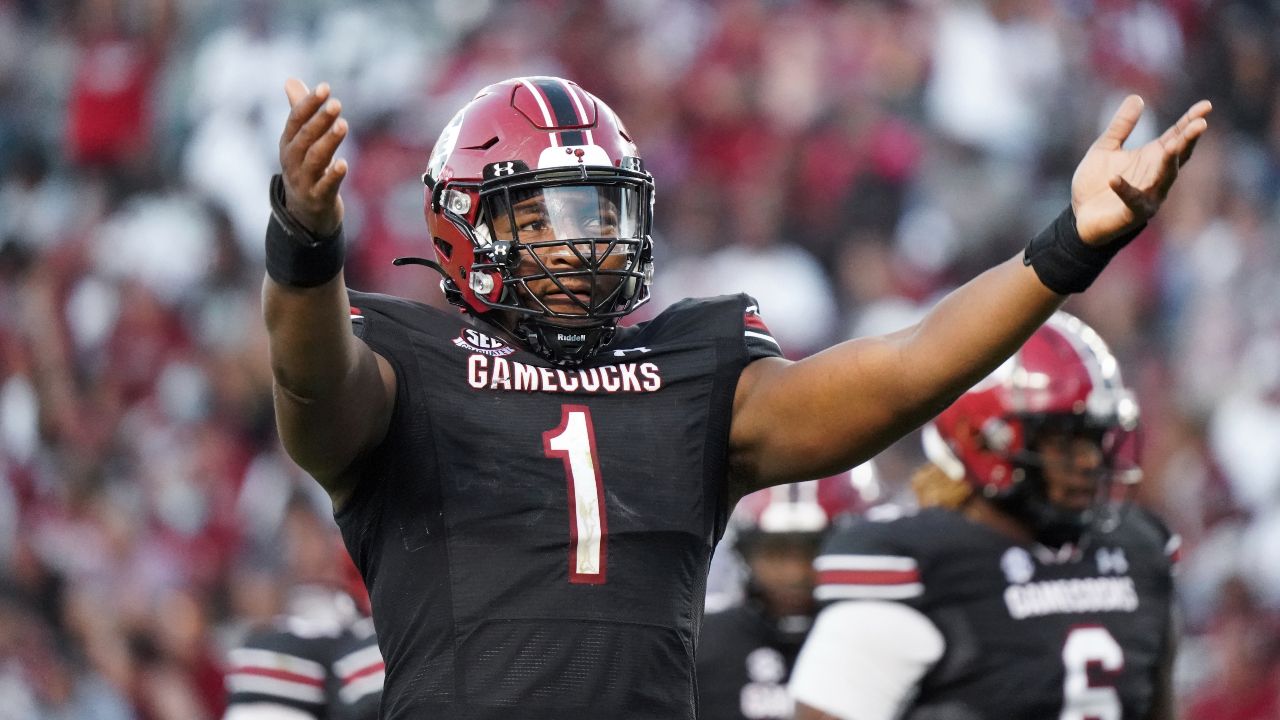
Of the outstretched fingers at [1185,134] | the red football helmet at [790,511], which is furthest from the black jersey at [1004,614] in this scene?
the outstretched fingers at [1185,134]

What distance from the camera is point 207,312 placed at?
33.8 feet

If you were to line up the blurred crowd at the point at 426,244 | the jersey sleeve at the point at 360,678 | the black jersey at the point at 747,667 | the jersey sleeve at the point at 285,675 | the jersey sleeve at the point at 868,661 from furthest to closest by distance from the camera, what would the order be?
the blurred crowd at the point at 426,244 < the black jersey at the point at 747,667 < the jersey sleeve at the point at 285,675 < the jersey sleeve at the point at 360,678 < the jersey sleeve at the point at 868,661

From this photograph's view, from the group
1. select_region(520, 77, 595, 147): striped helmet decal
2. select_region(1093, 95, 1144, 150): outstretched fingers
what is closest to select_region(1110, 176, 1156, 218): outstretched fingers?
select_region(1093, 95, 1144, 150): outstretched fingers

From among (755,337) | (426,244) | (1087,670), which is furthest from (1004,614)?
(426,244)

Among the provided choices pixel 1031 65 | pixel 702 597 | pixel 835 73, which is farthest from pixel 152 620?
pixel 702 597

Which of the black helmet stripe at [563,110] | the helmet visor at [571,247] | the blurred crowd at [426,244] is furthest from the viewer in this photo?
the blurred crowd at [426,244]

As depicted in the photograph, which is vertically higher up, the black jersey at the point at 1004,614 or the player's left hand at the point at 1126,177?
the player's left hand at the point at 1126,177

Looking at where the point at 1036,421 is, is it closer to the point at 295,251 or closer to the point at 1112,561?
the point at 1112,561

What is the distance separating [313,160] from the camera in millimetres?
2645

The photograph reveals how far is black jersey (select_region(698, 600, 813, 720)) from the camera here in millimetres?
5160

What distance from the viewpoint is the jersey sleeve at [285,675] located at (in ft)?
15.5

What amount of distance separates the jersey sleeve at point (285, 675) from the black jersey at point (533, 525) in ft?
5.73

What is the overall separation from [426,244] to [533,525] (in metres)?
7.37

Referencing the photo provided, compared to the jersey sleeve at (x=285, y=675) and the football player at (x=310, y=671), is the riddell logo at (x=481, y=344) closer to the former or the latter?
the football player at (x=310, y=671)
